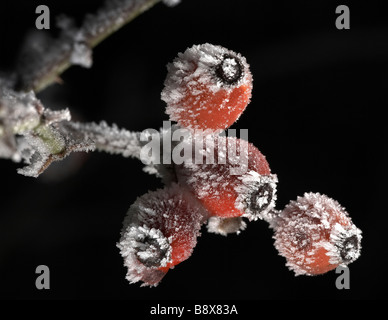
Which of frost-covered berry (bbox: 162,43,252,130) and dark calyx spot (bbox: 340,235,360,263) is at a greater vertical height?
frost-covered berry (bbox: 162,43,252,130)

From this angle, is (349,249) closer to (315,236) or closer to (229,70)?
(315,236)

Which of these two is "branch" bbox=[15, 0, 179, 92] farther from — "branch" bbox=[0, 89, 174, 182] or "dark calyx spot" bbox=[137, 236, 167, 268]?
"dark calyx spot" bbox=[137, 236, 167, 268]

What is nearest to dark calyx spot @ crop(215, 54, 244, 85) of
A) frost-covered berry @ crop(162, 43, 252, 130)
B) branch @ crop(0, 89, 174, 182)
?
frost-covered berry @ crop(162, 43, 252, 130)

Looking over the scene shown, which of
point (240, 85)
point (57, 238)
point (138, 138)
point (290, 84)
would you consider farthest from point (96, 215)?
point (240, 85)

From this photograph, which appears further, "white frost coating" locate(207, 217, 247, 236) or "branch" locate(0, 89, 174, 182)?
"white frost coating" locate(207, 217, 247, 236)

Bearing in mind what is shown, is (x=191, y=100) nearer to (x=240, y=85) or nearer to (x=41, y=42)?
(x=240, y=85)

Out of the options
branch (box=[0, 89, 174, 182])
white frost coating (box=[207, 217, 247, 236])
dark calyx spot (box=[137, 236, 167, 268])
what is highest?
branch (box=[0, 89, 174, 182])
